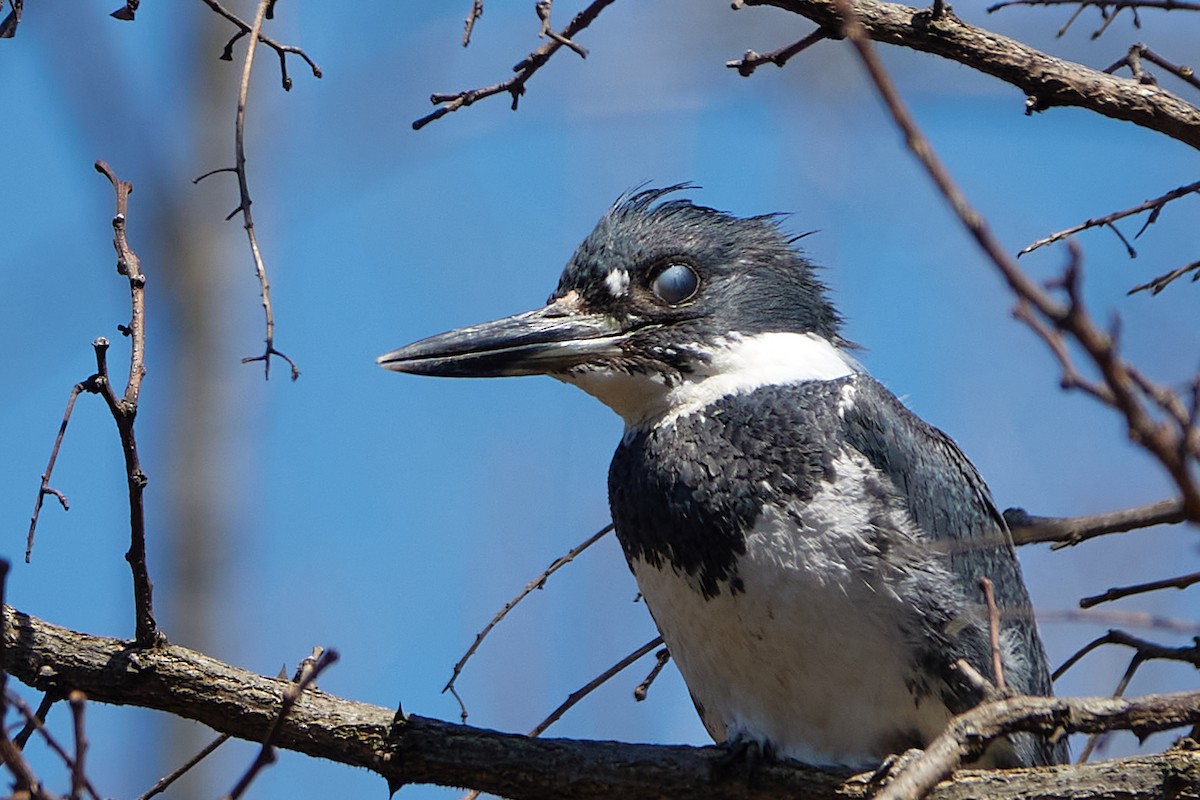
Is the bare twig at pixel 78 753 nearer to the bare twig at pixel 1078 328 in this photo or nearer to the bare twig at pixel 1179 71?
the bare twig at pixel 1078 328

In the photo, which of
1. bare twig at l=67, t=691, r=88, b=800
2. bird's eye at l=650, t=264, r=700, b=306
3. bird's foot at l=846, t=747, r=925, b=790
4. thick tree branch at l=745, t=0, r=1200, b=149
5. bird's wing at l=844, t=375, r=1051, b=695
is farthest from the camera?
bird's eye at l=650, t=264, r=700, b=306

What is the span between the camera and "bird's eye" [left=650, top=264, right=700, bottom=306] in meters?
3.28

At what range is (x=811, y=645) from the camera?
9.14 ft

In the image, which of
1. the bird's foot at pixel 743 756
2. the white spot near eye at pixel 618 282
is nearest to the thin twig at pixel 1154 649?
the bird's foot at pixel 743 756

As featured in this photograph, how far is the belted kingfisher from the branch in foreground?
0.29 m

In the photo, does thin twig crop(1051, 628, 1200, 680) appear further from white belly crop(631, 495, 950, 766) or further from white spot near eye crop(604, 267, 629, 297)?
white spot near eye crop(604, 267, 629, 297)

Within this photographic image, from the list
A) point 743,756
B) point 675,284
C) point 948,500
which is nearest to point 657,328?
point 675,284

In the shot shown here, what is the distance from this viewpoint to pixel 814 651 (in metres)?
2.79

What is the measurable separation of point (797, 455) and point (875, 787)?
0.68 m

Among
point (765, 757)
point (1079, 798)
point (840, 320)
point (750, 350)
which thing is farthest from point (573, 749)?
point (840, 320)

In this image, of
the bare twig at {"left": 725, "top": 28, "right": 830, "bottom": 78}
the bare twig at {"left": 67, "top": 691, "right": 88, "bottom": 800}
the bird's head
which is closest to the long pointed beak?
the bird's head

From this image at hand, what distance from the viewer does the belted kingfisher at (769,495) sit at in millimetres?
2773

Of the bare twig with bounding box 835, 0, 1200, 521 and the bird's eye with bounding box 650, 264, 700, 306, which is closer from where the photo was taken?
the bare twig with bounding box 835, 0, 1200, 521

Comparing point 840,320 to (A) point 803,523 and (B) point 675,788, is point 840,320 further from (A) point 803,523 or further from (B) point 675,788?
(B) point 675,788
